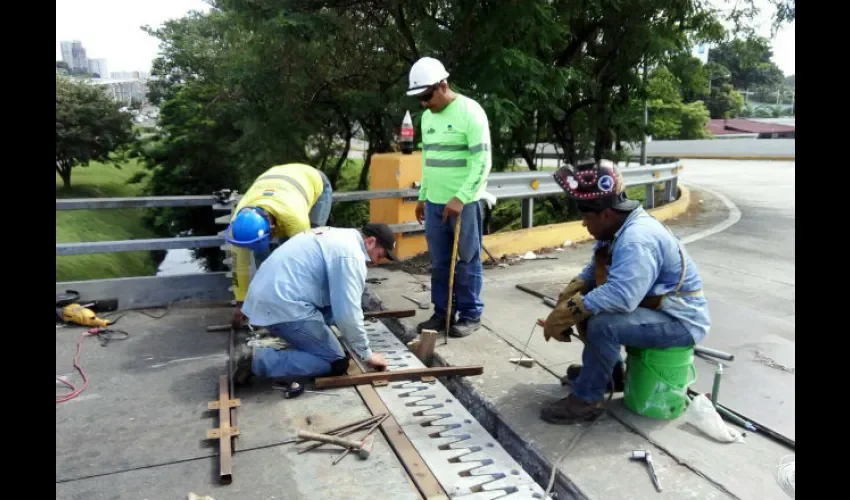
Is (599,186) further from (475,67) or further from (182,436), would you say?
(475,67)

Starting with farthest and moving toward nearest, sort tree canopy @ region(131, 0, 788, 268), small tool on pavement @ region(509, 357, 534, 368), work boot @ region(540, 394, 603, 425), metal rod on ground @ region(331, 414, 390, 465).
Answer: tree canopy @ region(131, 0, 788, 268), small tool on pavement @ region(509, 357, 534, 368), work boot @ region(540, 394, 603, 425), metal rod on ground @ region(331, 414, 390, 465)

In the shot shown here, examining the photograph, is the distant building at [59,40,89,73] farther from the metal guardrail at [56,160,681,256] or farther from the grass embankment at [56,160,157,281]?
the metal guardrail at [56,160,681,256]

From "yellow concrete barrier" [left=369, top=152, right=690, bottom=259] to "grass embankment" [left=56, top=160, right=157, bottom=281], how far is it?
499 inches

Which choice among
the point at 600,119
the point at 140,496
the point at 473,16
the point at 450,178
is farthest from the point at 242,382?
the point at 600,119

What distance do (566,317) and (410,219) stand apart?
3768 millimetres

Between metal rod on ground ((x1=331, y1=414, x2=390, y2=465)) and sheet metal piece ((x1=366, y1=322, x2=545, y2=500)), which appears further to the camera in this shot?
metal rod on ground ((x1=331, y1=414, x2=390, y2=465))

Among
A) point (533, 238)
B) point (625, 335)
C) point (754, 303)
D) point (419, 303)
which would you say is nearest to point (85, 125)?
point (533, 238)

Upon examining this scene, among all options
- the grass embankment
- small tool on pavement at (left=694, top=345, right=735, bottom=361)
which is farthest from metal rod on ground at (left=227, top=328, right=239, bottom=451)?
the grass embankment

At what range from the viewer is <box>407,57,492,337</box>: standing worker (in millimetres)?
4496

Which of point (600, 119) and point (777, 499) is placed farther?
point (600, 119)

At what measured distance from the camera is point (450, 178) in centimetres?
468

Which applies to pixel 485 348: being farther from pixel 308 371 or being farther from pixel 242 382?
pixel 242 382

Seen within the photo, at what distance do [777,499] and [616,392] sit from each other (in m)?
1.12
